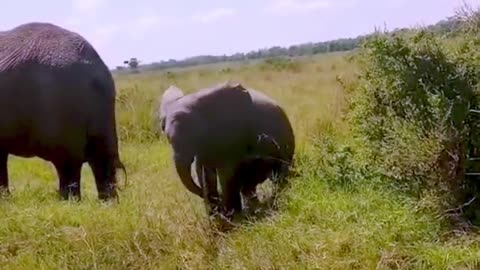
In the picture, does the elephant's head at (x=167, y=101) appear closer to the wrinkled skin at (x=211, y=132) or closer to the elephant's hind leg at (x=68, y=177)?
the wrinkled skin at (x=211, y=132)

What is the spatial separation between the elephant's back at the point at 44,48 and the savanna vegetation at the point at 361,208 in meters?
1.26

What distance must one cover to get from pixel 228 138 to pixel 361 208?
127 centimetres

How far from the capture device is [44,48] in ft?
26.3

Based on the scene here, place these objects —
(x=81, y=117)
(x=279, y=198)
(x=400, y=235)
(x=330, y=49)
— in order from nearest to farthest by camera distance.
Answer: (x=400, y=235) → (x=279, y=198) → (x=81, y=117) → (x=330, y=49)

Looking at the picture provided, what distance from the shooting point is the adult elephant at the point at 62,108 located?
7.82 meters

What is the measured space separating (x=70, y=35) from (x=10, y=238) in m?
2.29

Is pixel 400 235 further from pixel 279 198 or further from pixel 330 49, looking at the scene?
pixel 330 49

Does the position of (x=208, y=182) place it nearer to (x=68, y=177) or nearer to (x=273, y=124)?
(x=273, y=124)

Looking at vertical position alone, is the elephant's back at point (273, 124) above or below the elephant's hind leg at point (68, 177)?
above

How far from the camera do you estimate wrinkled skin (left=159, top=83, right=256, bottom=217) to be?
22.5ft

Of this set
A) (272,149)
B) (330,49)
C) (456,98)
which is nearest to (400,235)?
(456,98)

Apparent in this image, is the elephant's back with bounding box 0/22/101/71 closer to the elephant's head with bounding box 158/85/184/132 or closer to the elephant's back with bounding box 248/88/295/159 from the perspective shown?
the elephant's head with bounding box 158/85/184/132

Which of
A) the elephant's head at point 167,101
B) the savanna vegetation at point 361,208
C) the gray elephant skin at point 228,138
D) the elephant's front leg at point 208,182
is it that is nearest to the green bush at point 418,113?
the savanna vegetation at point 361,208

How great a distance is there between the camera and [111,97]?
8055 mm
